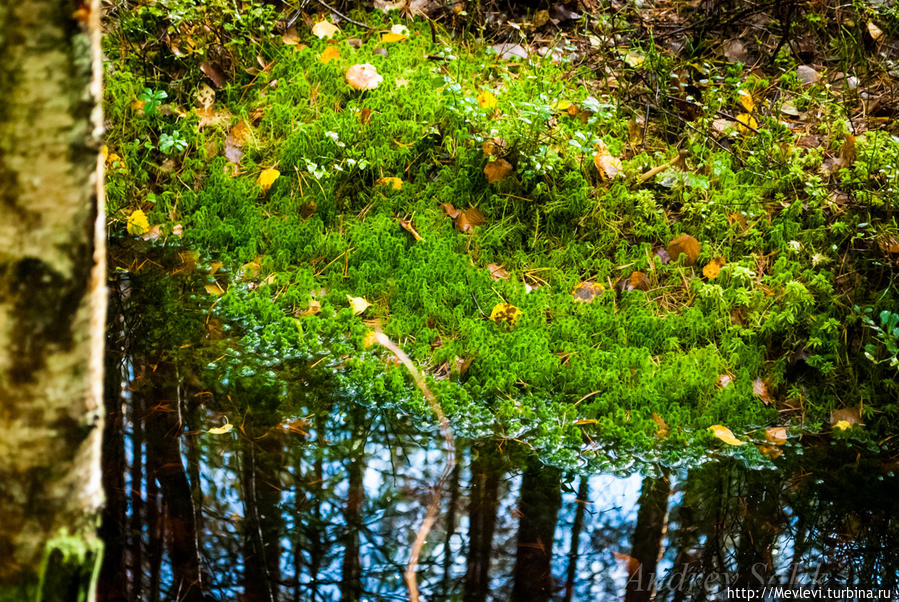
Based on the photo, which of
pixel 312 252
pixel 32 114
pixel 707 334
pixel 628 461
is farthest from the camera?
pixel 312 252

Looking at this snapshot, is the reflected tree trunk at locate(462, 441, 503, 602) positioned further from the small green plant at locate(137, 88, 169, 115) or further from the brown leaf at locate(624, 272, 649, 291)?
the small green plant at locate(137, 88, 169, 115)

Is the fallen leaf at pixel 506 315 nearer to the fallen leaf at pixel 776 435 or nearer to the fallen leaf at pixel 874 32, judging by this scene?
the fallen leaf at pixel 776 435

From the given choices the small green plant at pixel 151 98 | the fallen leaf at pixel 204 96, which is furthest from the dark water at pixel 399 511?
the fallen leaf at pixel 204 96

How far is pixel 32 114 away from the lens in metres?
1.15

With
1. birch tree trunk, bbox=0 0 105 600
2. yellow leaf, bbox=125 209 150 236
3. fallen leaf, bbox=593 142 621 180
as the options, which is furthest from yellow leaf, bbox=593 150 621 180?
birch tree trunk, bbox=0 0 105 600

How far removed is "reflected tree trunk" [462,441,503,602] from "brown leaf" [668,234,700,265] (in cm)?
152

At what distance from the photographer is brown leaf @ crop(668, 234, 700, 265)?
3.83 meters

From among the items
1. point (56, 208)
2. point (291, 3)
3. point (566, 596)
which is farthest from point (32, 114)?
point (291, 3)

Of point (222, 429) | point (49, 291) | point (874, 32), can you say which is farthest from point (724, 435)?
point (874, 32)

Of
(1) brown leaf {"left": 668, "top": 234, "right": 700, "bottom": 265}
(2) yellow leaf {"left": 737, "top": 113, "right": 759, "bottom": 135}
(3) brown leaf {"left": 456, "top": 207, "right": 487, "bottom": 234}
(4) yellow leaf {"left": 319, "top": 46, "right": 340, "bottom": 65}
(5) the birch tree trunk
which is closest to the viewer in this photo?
(5) the birch tree trunk

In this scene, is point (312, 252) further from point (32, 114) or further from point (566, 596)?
point (32, 114)

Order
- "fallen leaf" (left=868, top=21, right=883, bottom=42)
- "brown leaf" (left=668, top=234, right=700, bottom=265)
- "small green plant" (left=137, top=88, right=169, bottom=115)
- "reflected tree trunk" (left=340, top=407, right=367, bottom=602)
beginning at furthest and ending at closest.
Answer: "fallen leaf" (left=868, top=21, right=883, bottom=42) < "small green plant" (left=137, top=88, right=169, bottom=115) < "brown leaf" (left=668, top=234, right=700, bottom=265) < "reflected tree trunk" (left=340, top=407, right=367, bottom=602)

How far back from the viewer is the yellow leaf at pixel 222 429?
9.78 feet

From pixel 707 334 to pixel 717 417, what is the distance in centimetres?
47
